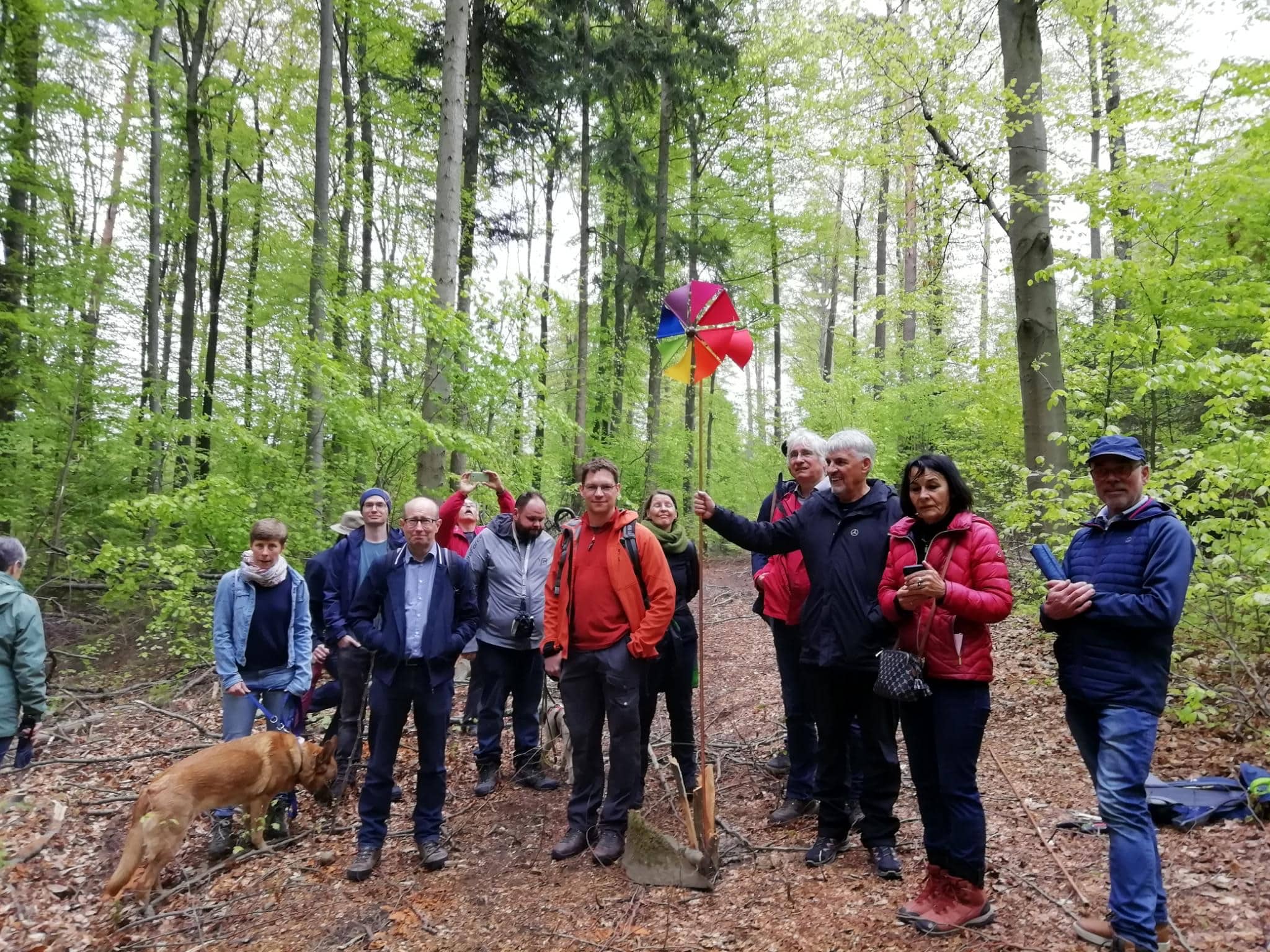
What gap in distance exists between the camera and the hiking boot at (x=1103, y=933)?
2516 millimetres

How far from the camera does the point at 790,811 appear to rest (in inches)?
160

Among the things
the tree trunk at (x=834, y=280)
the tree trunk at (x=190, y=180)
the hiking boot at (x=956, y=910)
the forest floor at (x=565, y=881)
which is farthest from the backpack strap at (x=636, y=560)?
the tree trunk at (x=834, y=280)

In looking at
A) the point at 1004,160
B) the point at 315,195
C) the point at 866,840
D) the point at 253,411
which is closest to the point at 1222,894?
the point at 866,840

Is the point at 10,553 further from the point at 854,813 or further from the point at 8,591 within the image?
the point at 854,813

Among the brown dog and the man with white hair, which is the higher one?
the man with white hair

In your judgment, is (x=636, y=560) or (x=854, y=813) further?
(x=854, y=813)

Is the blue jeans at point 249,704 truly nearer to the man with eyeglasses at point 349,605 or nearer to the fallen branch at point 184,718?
the man with eyeglasses at point 349,605

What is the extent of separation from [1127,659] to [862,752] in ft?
4.38

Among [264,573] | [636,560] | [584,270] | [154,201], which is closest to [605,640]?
[636,560]

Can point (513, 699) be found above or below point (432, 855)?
above

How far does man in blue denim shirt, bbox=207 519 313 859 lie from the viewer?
411 centimetres

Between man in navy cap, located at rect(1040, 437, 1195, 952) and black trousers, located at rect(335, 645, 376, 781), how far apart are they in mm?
4161

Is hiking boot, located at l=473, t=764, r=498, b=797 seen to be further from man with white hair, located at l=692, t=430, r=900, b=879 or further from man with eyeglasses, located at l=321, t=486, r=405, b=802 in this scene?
man with white hair, located at l=692, t=430, r=900, b=879

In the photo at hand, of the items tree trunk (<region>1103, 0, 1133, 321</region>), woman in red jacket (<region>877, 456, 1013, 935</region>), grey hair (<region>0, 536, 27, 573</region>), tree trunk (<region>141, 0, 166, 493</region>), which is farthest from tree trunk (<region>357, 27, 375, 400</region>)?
woman in red jacket (<region>877, 456, 1013, 935</region>)
